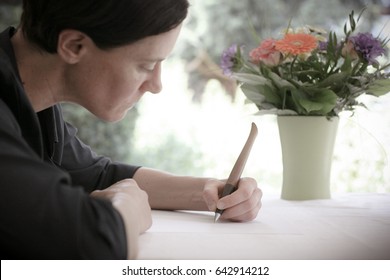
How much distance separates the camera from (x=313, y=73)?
128cm

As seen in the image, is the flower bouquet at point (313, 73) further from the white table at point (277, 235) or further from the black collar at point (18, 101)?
the black collar at point (18, 101)

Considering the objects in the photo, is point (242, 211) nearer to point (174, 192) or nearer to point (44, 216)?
A: point (174, 192)

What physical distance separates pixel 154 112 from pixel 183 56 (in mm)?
528

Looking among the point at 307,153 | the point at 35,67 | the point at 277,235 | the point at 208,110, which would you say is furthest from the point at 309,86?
the point at 208,110

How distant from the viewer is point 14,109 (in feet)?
2.77

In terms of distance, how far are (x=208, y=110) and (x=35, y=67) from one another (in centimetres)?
335

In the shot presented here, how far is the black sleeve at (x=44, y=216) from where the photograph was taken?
0.61 metres

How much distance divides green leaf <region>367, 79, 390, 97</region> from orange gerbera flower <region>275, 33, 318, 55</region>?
0.54 feet

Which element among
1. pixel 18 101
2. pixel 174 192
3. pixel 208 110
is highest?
pixel 18 101

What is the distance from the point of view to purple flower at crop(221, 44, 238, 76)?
1393mm

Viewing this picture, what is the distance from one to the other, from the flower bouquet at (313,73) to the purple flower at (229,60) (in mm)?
61

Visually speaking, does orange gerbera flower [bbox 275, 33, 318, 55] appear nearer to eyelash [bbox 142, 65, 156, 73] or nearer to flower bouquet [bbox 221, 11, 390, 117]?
flower bouquet [bbox 221, 11, 390, 117]
